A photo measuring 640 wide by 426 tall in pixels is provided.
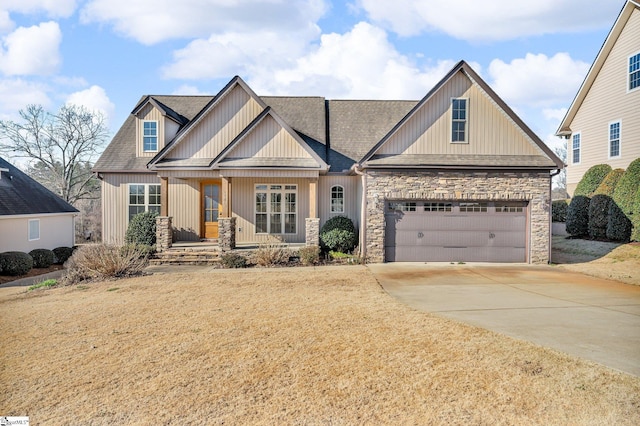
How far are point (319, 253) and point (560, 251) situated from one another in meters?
10.6

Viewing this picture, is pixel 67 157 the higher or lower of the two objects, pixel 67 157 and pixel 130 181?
the higher

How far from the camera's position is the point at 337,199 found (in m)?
17.9

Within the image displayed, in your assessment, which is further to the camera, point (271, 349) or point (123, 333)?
point (123, 333)

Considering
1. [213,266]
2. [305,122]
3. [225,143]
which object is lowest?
[213,266]

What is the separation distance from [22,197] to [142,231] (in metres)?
7.39

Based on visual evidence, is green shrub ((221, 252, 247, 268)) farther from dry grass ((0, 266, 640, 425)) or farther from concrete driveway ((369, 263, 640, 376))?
dry grass ((0, 266, 640, 425))

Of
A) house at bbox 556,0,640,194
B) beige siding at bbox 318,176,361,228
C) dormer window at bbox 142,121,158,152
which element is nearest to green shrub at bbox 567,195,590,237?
house at bbox 556,0,640,194

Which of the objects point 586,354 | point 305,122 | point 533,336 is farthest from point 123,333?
point 305,122

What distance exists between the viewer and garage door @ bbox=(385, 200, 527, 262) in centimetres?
1469

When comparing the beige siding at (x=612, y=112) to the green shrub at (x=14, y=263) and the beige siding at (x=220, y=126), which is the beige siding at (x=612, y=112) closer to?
the beige siding at (x=220, y=126)

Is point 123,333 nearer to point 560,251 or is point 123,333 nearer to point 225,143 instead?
point 225,143

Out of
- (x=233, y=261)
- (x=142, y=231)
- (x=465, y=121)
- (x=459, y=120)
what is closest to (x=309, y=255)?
(x=233, y=261)

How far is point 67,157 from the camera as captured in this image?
108ft

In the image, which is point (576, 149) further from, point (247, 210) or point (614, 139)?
point (247, 210)
